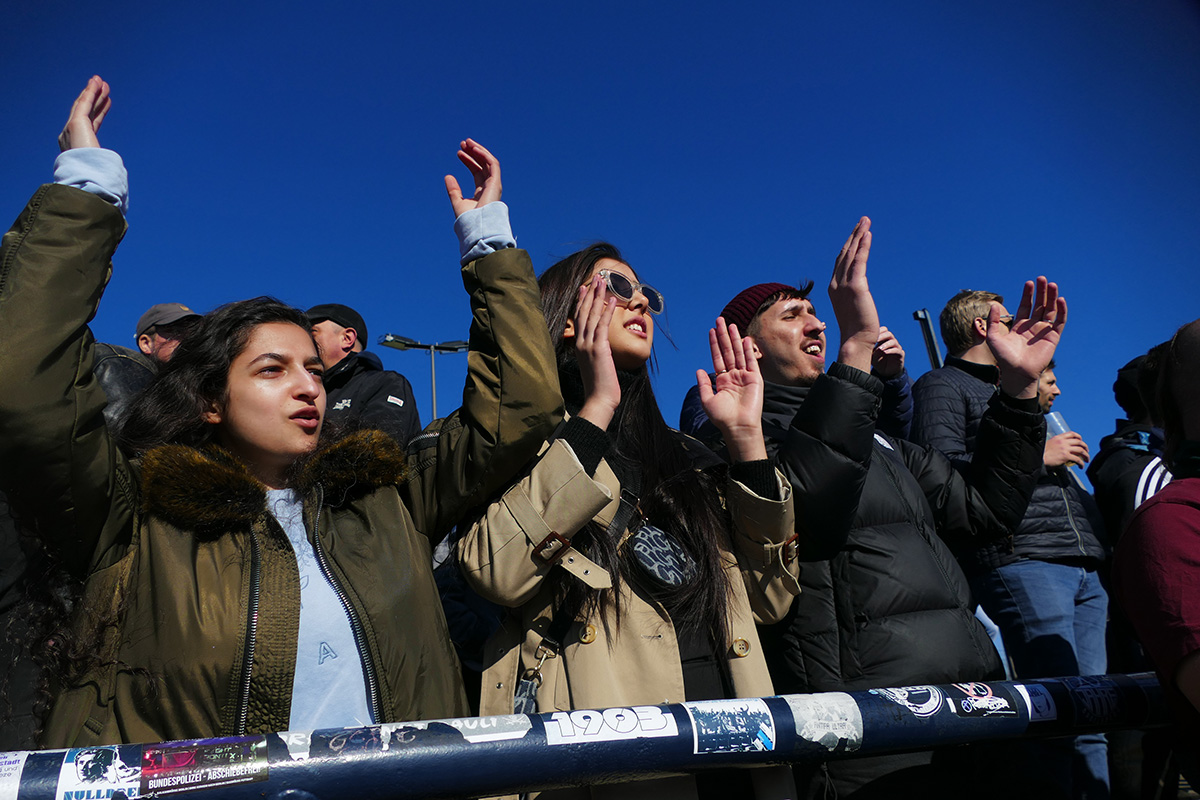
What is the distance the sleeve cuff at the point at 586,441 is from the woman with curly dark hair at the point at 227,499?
0.33 feet

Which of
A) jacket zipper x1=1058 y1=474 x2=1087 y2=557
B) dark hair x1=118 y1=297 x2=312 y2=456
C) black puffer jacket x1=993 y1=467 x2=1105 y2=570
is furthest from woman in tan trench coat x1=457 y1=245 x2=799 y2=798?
jacket zipper x1=1058 y1=474 x2=1087 y2=557

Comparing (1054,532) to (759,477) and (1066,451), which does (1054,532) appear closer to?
(1066,451)

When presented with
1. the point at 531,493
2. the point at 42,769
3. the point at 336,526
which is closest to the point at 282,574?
the point at 336,526

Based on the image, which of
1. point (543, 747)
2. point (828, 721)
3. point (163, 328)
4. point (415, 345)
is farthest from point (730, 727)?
point (415, 345)

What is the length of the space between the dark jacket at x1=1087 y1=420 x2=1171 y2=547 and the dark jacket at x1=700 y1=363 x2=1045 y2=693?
5.42ft

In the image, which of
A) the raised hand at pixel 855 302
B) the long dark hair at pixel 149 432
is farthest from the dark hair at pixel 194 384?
the raised hand at pixel 855 302

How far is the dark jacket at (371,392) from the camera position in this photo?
4.31 m

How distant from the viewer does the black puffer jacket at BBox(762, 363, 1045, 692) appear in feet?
8.57

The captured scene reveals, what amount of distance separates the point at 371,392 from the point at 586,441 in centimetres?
243

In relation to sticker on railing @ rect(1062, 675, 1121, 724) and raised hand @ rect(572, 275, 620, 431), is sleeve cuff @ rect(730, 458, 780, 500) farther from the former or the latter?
sticker on railing @ rect(1062, 675, 1121, 724)

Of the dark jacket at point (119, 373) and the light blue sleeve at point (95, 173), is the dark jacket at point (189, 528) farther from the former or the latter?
the dark jacket at point (119, 373)

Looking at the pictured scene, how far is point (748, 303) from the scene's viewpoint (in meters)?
3.83

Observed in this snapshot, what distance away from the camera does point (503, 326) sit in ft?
7.66

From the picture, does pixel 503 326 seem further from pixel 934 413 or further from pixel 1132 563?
pixel 934 413
